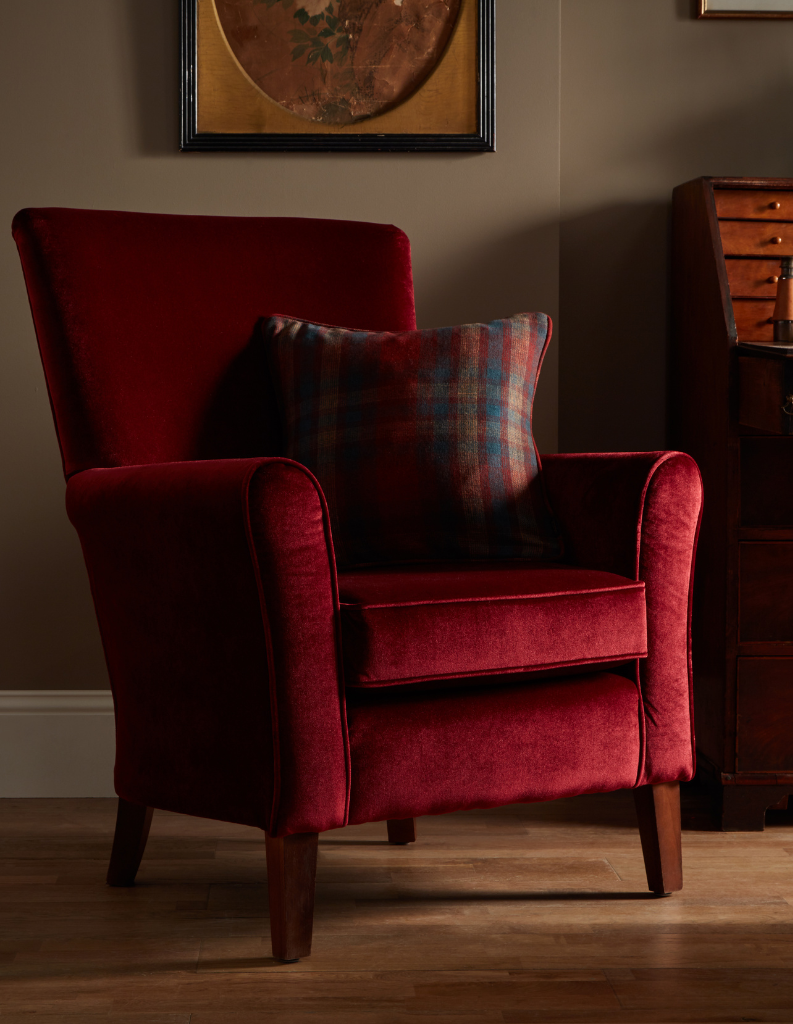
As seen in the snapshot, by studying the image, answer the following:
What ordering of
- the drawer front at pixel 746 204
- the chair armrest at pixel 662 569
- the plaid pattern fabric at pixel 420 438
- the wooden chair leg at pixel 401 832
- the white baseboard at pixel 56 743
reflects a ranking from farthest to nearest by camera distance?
the white baseboard at pixel 56 743, the drawer front at pixel 746 204, the wooden chair leg at pixel 401 832, the plaid pattern fabric at pixel 420 438, the chair armrest at pixel 662 569

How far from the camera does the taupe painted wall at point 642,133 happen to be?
91.4 inches

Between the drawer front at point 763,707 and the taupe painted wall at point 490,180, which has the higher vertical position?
the taupe painted wall at point 490,180

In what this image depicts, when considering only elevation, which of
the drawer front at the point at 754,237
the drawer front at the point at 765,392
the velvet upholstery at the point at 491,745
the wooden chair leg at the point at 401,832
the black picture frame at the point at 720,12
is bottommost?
the wooden chair leg at the point at 401,832

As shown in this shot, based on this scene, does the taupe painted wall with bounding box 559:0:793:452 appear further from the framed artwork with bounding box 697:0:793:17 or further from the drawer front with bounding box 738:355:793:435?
the drawer front with bounding box 738:355:793:435

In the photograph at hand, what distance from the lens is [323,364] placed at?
1.70m

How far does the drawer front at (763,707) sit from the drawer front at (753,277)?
0.73 meters

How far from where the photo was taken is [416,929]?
146 cm

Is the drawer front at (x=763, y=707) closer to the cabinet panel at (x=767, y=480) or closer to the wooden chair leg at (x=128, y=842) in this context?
the cabinet panel at (x=767, y=480)

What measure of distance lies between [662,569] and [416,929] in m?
0.62

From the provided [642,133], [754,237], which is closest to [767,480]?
[754,237]

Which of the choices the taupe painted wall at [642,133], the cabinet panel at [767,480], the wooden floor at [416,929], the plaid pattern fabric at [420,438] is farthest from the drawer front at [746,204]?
the wooden floor at [416,929]

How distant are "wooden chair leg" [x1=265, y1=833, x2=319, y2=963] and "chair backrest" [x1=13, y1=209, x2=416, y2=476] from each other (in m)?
0.66

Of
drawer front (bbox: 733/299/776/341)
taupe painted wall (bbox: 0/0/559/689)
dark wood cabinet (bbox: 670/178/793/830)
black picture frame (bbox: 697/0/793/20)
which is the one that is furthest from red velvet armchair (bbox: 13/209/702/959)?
black picture frame (bbox: 697/0/793/20)

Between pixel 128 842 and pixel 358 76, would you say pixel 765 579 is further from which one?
pixel 358 76
